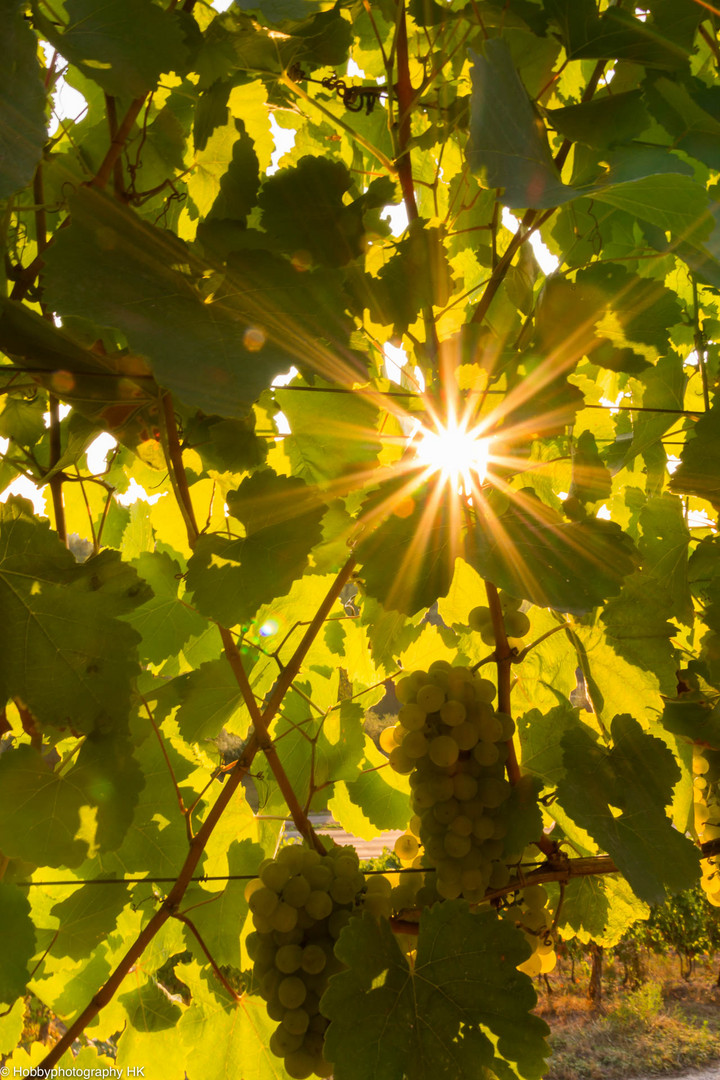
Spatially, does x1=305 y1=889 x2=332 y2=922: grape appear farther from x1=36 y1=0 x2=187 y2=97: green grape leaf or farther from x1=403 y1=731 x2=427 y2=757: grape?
x1=36 y1=0 x2=187 y2=97: green grape leaf

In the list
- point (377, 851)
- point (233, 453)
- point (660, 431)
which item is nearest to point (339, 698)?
point (233, 453)

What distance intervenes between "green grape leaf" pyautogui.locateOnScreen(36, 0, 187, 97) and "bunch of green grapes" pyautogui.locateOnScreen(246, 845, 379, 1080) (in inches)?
30.2

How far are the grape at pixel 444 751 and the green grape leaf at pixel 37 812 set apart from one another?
36cm

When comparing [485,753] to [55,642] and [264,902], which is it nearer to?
[264,902]

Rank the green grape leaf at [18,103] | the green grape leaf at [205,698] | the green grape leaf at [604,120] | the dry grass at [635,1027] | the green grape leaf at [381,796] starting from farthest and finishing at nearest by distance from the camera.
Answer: the dry grass at [635,1027] → the green grape leaf at [381,796] → the green grape leaf at [205,698] → the green grape leaf at [604,120] → the green grape leaf at [18,103]

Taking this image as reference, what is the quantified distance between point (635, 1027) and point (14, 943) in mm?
7810

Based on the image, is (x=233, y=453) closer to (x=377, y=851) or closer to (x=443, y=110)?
(x=443, y=110)

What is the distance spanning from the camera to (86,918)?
1017 mm

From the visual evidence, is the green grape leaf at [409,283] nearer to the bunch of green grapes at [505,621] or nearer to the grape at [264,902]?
the bunch of green grapes at [505,621]

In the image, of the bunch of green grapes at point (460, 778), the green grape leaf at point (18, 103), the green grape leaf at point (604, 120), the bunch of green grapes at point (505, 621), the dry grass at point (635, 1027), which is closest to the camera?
the green grape leaf at point (18, 103)

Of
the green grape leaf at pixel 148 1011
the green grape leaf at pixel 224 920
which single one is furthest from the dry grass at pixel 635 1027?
the green grape leaf at pixel 224 920

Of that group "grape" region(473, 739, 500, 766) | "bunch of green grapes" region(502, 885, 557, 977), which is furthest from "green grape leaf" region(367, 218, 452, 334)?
"bunch of green grapes" region(502, 885, 557, 977)

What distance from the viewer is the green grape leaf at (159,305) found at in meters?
0.53

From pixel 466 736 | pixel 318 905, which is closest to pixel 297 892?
pixel 318 905
